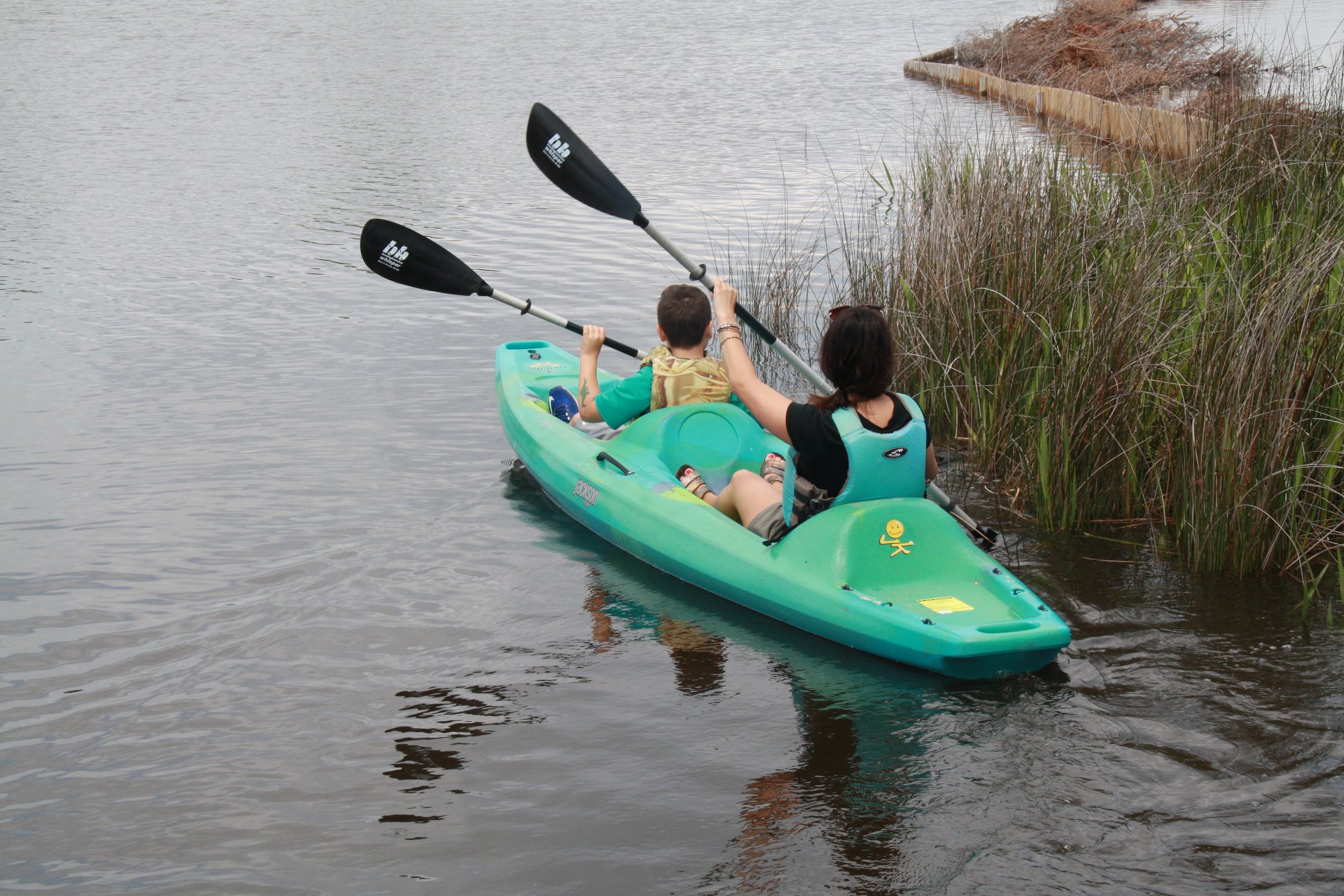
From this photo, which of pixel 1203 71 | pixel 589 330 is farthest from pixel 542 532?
pixel 1203 71

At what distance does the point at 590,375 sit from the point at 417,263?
1.18 m

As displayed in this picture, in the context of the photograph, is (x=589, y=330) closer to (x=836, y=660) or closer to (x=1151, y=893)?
(x=836, y=660)

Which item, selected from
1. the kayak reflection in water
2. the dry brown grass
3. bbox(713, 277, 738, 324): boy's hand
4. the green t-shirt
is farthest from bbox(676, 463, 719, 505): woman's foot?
the dry brown grass

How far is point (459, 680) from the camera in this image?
3.98 m

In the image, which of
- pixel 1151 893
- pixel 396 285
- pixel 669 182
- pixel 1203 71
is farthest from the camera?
pixel 1203 71

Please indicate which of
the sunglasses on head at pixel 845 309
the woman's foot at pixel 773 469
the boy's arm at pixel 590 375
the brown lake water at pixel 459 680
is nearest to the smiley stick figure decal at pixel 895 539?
the brown lake water at pixel 459 680

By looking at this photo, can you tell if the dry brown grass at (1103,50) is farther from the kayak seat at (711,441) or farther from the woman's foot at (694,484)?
the woman's foot at (694,484)

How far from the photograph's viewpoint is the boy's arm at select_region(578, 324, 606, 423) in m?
5.16

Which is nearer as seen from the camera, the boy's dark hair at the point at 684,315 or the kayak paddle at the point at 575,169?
the boy's dark hair at the point at 684,315

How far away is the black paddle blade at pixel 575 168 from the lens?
539 cm

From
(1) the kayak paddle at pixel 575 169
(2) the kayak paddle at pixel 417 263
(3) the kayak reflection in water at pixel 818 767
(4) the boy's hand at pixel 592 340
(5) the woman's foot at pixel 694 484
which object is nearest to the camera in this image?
(3) the kayak reflection in water at pixel 818 767

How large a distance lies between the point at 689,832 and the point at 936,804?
63 cm

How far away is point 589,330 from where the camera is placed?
5.19m

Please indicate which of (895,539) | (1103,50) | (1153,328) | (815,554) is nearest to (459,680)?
(815,554)
